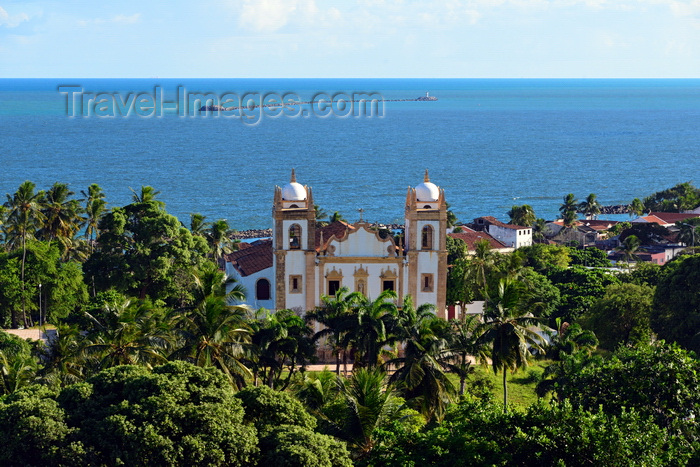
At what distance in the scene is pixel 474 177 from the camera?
16375cm

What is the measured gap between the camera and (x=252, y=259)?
193 ft

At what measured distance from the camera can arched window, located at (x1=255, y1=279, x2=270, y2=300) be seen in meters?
55.4

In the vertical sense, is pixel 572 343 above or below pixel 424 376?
above

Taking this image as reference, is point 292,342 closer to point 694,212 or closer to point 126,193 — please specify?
point 694,212

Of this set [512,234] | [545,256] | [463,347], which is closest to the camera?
[463,347]

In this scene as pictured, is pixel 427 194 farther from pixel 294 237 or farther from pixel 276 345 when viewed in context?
pixel 276 345

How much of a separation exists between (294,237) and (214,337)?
17968mm

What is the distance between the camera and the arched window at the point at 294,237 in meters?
51.6

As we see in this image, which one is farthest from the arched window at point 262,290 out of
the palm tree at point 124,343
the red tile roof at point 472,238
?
the red tile roof at point 472,238

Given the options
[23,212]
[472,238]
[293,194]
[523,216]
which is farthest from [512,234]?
[23,212]

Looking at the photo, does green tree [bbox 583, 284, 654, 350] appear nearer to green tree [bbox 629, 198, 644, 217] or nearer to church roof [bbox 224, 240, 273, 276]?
church roof [bbox 224, 240, 273, 276]

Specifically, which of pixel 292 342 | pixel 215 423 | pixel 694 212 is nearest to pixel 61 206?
pixel 292 342

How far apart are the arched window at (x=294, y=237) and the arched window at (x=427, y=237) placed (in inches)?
265

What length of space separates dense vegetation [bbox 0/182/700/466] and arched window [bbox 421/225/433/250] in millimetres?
6639
